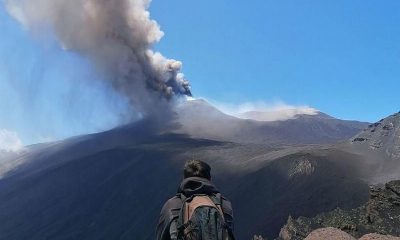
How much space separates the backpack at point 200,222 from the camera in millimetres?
4320

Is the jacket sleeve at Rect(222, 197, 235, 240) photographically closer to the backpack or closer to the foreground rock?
the backpack

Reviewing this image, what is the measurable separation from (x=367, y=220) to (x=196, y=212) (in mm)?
23380

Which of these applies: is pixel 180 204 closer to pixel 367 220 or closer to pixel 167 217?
pixel 167 217

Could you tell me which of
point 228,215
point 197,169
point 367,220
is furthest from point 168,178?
point 228,215

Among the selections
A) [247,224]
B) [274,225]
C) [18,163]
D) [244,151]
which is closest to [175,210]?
[274,225]

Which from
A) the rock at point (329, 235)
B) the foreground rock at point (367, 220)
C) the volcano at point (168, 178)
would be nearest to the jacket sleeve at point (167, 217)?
the rock at point (329, 235)

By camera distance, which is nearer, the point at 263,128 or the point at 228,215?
the point at 228,215

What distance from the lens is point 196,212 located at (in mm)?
4398

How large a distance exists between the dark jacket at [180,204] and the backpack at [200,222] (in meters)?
0.07

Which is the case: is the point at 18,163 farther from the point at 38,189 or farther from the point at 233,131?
the point at 233,131

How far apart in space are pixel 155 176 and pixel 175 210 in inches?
3950

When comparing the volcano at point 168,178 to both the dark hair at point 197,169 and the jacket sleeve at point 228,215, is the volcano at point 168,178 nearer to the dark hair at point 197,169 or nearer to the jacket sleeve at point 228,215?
the dark hair at point 197,169

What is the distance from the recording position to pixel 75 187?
112312mm

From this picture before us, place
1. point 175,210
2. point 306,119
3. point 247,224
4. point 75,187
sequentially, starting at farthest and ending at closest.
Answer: point 306,119 → point 75,187 → point 247,224 → point 175,210
